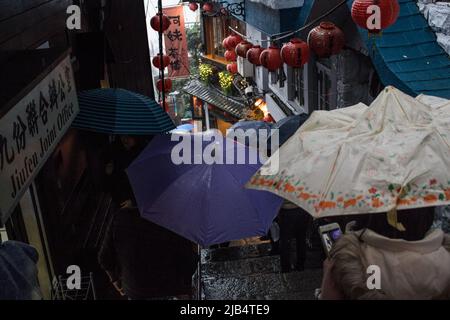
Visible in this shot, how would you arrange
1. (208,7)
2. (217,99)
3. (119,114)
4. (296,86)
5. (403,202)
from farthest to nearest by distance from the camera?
(217,99)
(208,7)
(296,86)
(119,114)
(403,202)

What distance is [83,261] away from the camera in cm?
759

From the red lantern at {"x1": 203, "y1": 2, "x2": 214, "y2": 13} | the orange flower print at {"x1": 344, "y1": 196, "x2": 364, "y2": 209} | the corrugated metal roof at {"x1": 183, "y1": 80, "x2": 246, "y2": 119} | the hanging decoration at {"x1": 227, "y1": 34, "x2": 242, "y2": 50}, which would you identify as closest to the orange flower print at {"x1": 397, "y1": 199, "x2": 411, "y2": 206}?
the orange flower print at {"x1": 344, "y1": 196, "x2": 364, "y2": 209}

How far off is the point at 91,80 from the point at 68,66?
3.62 m

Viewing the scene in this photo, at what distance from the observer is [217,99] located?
98.5ft

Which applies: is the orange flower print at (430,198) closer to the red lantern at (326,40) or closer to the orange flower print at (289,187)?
the orange flower print at (289,187)

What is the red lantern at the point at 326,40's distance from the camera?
10297 mm

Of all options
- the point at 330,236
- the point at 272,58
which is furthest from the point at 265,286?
the point at 272,58

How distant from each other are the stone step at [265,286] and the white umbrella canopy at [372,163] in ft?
7.70

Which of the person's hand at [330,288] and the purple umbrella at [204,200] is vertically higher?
the person's hand at [330,288]

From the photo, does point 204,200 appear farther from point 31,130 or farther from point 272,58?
point 272,58

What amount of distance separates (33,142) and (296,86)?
53.2ft

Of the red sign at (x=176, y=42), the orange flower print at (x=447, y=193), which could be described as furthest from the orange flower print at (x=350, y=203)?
the red sign at (x=176, y=42)

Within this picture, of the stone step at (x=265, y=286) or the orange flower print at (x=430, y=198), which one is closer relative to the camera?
the orange flower print at (x=430, y=198)

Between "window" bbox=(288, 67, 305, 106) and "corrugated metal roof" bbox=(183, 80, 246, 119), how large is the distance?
6.72 metres
